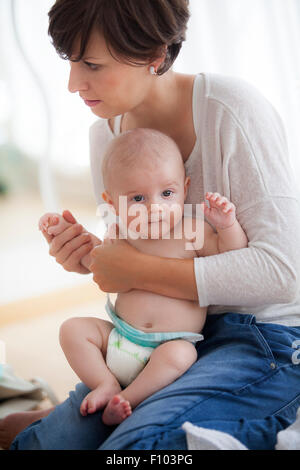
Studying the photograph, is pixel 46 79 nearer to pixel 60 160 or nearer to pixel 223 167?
pixel 60 160

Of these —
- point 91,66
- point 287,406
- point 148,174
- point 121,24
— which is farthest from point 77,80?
point 287,406

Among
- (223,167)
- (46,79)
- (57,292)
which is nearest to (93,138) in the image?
(223,167)

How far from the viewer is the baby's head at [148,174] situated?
109 cm

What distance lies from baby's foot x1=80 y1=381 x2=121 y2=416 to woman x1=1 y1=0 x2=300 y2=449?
1.1 inches

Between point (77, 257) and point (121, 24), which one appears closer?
point (121, 24)

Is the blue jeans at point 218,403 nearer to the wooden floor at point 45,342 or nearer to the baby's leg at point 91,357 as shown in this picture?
the baby's leg at point 91,357

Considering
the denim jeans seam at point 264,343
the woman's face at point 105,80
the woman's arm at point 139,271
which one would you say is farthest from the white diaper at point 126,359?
the woman's face at point 105,80

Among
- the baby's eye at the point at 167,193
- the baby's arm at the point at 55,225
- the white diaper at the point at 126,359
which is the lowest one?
the white diaper at the point at 126,359

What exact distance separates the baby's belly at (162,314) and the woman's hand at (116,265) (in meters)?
0.04

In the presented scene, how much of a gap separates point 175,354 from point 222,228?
0.30 metres

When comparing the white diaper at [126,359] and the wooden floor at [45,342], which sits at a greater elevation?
the white diaper at [126,359]

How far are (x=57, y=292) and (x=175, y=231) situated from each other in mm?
1709

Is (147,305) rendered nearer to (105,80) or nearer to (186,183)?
(186,183)

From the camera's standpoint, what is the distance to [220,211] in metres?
1.05
